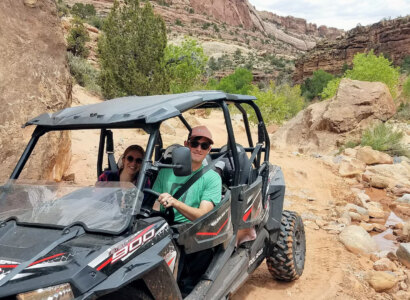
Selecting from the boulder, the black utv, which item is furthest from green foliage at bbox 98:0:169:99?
the black utv

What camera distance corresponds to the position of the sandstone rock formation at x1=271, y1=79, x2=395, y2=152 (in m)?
15.3

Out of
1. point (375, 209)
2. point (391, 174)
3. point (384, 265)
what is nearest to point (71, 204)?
point (384, 265)

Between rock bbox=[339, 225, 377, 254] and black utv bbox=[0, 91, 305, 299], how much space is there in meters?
2.70

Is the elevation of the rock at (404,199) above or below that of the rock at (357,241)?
below

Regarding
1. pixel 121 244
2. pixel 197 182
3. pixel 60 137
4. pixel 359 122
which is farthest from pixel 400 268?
pixel 359 122

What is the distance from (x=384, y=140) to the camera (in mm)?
13492

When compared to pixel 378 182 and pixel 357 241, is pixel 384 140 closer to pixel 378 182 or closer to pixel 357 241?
pixel 378 182

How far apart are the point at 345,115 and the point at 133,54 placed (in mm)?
11176

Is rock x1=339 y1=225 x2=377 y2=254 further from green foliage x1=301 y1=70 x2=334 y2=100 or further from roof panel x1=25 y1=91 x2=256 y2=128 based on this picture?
green foliage x1=301 y1=70 x2=334 y2=100

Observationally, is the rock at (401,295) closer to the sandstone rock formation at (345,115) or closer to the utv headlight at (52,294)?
the utv headlight at (52,294)

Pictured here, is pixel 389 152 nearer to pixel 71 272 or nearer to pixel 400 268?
pixel 400 268

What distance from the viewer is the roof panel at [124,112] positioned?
227cm

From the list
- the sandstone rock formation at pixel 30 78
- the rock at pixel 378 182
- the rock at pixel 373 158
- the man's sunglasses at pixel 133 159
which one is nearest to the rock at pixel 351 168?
the rock at pixel 373 158

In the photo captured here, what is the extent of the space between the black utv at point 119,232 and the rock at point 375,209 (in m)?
5.19
